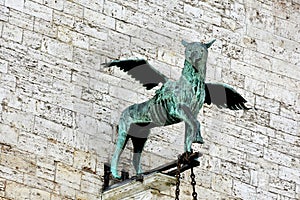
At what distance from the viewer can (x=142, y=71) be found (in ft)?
30.2

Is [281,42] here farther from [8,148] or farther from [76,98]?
[8,148]

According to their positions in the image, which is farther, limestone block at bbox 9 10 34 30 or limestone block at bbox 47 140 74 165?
limestone block at bbox 9 10 34 30

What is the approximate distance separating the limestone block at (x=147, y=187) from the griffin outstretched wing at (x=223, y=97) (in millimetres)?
787

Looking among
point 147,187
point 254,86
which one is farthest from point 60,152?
point 254,86

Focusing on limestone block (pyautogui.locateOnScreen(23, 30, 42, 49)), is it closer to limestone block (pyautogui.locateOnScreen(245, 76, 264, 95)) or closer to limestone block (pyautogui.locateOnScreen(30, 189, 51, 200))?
limestone block (pyautogui.locateOnScreen(30, 189, 51, 200))

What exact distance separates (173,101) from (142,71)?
422 millimetres

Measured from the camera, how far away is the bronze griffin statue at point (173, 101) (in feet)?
29.1

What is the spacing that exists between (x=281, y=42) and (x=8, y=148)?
302cm

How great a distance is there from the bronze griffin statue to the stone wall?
154 mm

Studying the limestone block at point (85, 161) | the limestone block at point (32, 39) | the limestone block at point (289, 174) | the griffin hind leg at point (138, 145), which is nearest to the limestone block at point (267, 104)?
the limestone block at point (289, 174)

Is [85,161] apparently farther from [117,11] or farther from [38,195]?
[117,11]

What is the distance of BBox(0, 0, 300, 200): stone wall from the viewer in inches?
360

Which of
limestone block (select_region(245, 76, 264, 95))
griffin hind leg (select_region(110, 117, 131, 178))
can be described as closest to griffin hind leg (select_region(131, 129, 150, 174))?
griffin hind leg (select_region(110, 117, 131, 178))

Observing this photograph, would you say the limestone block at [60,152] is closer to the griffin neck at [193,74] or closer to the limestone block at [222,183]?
the griffin neck at [193,74]
